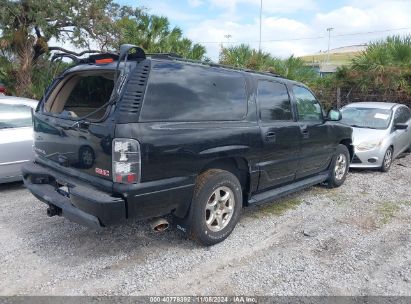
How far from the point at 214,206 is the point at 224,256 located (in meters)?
0.53

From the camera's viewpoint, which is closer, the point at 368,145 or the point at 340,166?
the point at 340,166

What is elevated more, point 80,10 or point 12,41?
point 80,10

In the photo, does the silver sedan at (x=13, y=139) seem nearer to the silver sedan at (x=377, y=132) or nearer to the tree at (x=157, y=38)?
the silver sedan at (x=377, y=132)

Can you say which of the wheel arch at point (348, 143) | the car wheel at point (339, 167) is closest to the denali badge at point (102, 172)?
the car wheel at point (339, 167)

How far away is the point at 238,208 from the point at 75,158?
6.10 ft

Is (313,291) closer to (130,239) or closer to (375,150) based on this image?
(130,239)

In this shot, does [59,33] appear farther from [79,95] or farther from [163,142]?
[163,142]

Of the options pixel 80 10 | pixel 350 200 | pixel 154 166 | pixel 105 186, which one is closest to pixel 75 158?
pixel 105 186

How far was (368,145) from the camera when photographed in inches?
294

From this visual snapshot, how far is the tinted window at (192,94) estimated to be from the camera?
3.32 meters

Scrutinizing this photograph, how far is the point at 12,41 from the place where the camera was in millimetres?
14219

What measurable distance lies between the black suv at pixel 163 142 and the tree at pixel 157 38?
31.7 feet


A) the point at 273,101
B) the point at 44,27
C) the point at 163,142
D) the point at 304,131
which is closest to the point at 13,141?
the point at 163,142

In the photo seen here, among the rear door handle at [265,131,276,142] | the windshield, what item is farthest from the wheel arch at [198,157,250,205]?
the windshield
